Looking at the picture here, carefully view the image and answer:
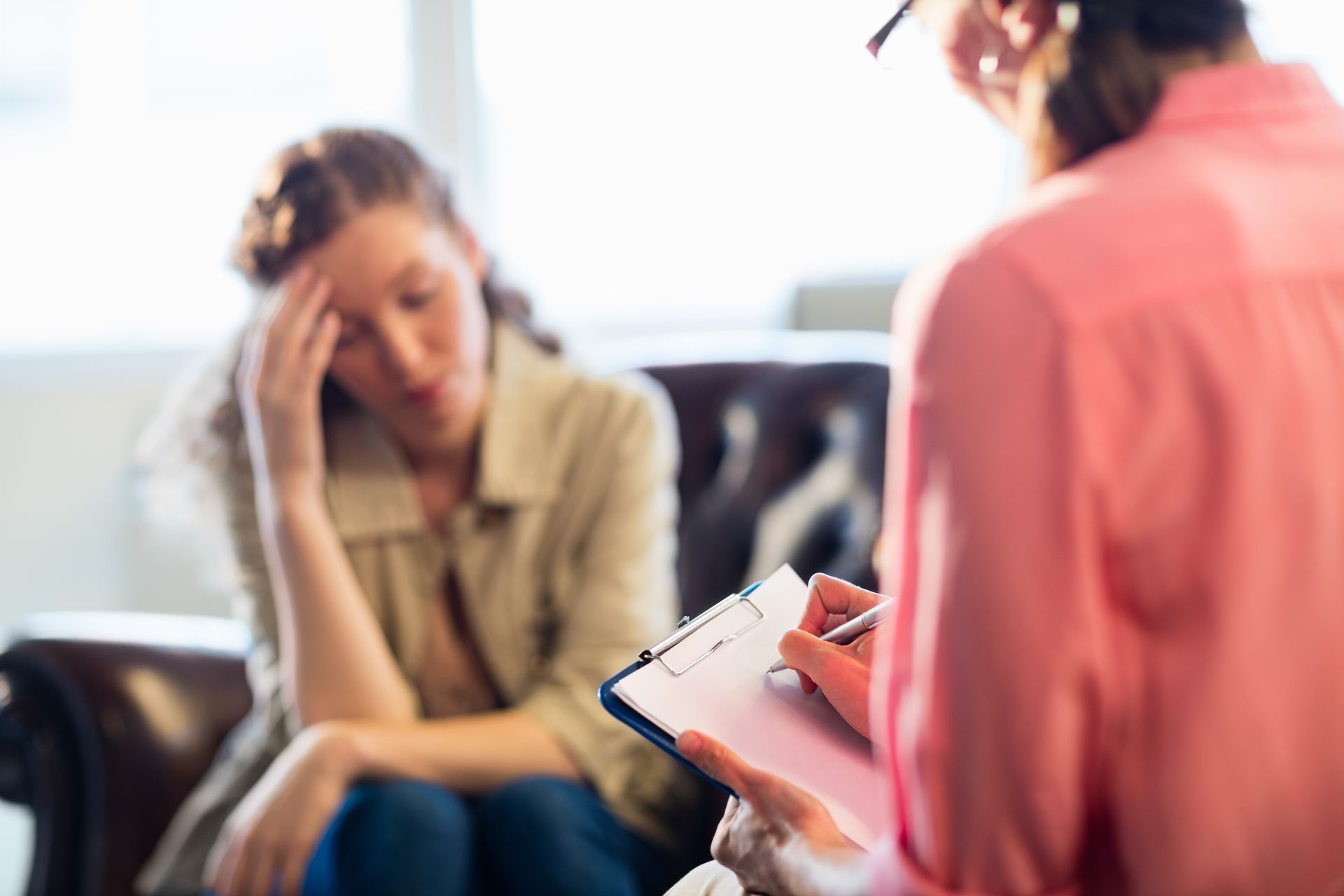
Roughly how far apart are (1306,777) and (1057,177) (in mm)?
243

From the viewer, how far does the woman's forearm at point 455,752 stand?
1.20m

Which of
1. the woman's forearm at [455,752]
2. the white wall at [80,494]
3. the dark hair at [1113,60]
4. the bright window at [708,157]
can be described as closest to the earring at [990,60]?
the dark hair at [1113,60]

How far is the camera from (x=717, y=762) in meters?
0.66

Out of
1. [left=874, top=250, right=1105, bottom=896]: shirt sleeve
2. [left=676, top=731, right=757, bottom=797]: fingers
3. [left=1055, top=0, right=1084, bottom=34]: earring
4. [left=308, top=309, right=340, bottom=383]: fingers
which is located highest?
[left=1055, top=0, right=1084, bottom=34]: earring

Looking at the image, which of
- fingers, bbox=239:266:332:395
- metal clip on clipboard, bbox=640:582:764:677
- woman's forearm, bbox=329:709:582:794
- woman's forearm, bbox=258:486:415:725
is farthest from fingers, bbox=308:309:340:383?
metal clip on clipboard, bbox=640:582:764:677

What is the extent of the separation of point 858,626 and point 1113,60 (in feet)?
1.08

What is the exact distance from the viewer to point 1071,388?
432 millimetres

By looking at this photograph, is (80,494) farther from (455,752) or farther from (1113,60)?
(1113,60)

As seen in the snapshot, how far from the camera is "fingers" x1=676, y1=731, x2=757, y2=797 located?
2.16 feet

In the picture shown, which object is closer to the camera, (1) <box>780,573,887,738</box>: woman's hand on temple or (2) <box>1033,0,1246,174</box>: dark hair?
(2) <box>1033,0,1246,174</box>: dark hair

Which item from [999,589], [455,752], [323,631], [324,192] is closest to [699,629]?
[999,589]

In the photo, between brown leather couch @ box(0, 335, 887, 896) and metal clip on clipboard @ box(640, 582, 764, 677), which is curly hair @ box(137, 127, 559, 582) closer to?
brown leather couch @ box(0, 335, 887, 896)

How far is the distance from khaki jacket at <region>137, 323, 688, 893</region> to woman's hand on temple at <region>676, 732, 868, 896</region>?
642mm

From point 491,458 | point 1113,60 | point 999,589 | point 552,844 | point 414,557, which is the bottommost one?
point 552,844
